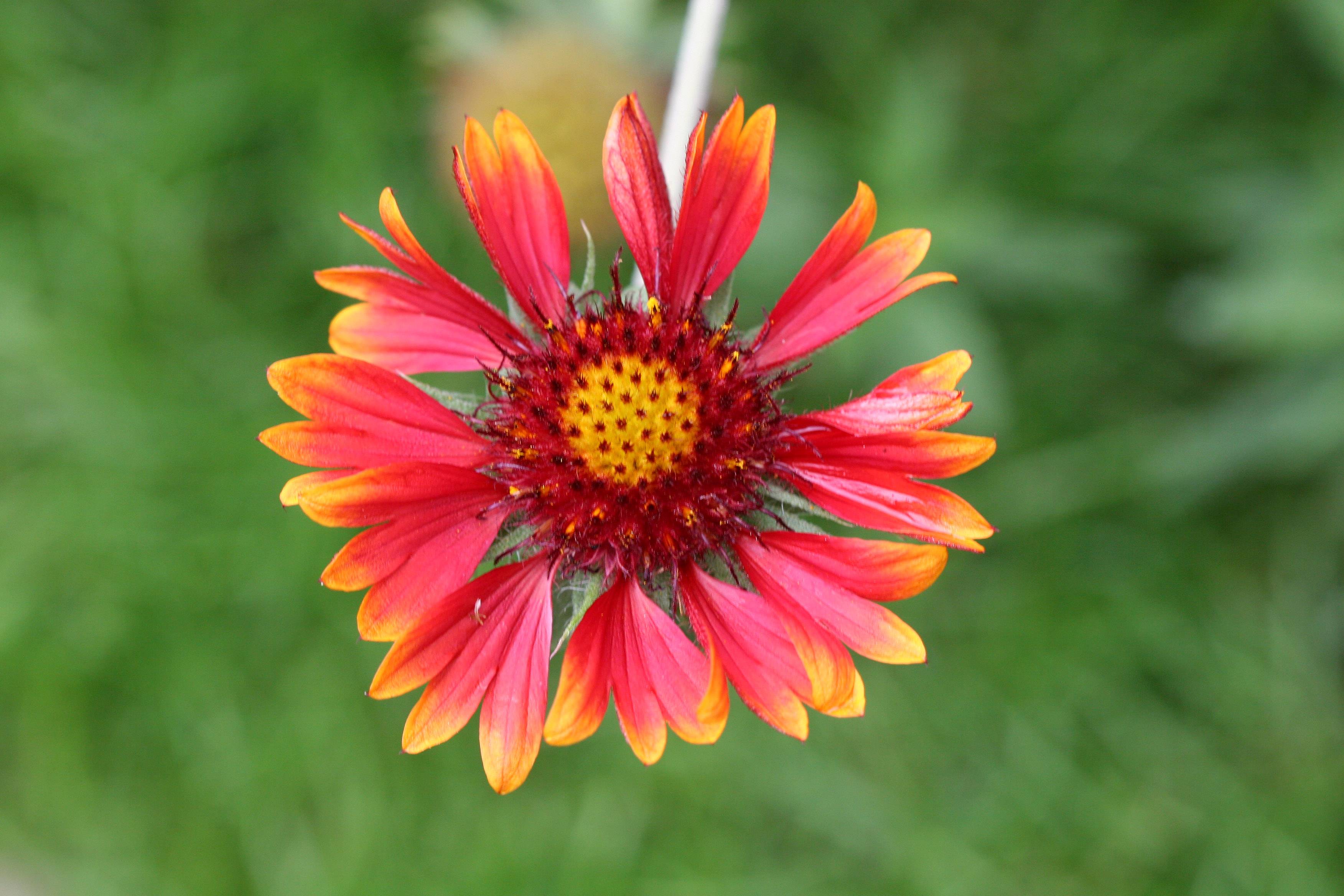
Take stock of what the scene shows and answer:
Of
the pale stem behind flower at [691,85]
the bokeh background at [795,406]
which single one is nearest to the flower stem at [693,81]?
the pale stem behind flower at [691,85]

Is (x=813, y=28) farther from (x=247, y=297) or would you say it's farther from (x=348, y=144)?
(x=247, y=297)

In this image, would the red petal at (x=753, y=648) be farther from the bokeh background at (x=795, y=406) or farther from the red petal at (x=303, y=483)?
the bokeh background at (x=795, y=406)

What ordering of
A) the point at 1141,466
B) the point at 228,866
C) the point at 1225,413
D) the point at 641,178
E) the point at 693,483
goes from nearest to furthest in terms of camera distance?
the point at 641,178 → the point at 693,483 → the point at 1225,413 → the point at 1141,466 → the point at 228,866

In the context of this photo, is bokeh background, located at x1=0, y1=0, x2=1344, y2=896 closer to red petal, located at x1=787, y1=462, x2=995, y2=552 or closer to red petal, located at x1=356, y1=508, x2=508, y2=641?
red petal, located at x1=787, y1=462, x2=995, y2=552

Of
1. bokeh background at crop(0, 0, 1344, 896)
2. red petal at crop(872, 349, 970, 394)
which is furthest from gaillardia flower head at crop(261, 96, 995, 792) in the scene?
bokeh background at crop(0, 0, 1344, 896)

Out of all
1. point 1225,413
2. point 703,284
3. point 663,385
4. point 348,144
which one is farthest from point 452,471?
point 1225,413

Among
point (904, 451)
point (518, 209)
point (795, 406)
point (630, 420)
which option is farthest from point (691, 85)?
point (795, 406)
